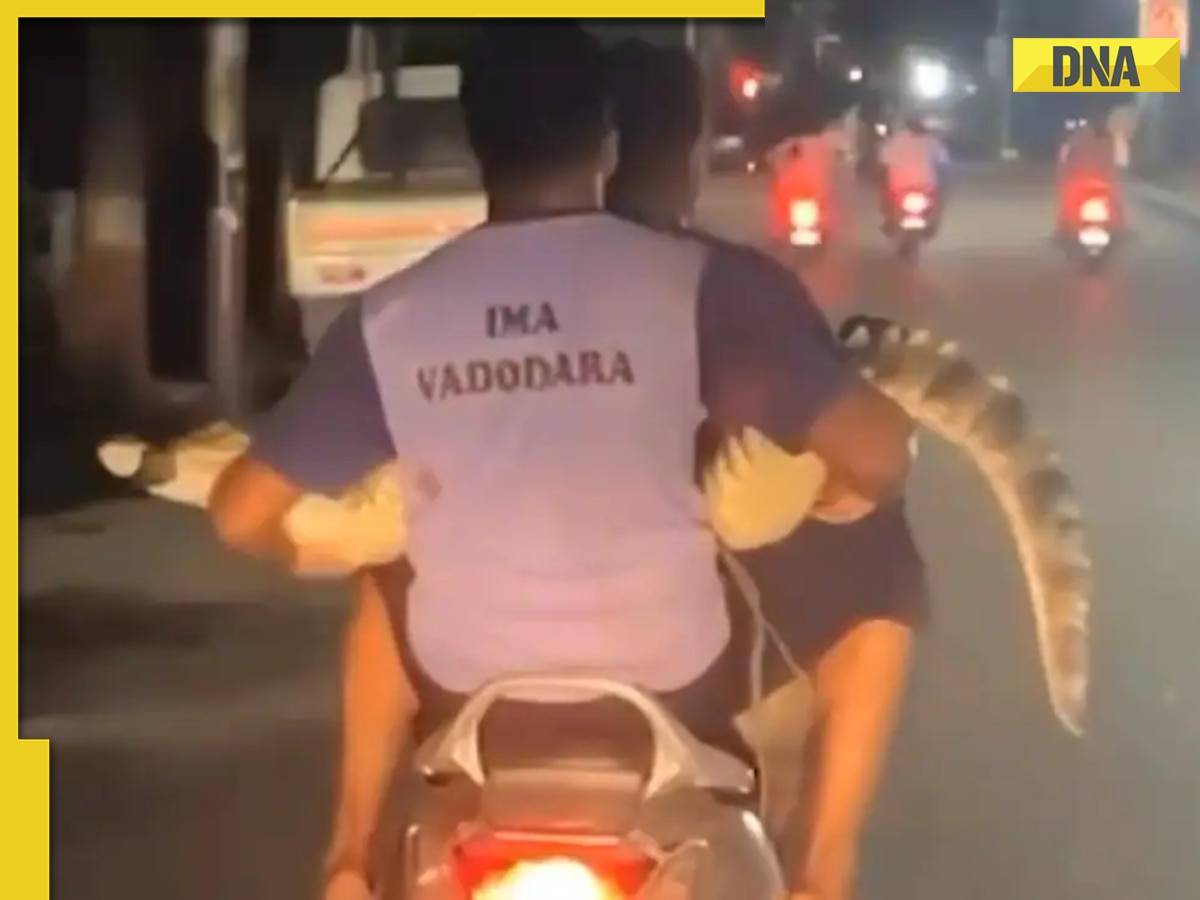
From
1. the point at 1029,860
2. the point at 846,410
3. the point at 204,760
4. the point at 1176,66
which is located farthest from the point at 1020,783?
the point at 204,760

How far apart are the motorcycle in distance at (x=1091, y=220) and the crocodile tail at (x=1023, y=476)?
139 millimetres

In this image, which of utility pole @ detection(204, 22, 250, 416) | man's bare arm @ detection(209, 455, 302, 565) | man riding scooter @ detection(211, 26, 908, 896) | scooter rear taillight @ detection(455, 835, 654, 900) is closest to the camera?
scooter rear taillight @ detection(455, 835, 654, 900)

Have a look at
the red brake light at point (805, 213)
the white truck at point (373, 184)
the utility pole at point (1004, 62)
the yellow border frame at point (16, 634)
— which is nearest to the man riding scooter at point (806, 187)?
the red brake light at point (805, 213)

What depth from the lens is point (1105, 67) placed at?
1.77 meters

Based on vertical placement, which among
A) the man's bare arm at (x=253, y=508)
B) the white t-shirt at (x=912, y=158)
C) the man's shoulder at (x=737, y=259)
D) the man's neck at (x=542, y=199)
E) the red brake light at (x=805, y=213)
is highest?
the white t-shirt at (x=912, y=158)

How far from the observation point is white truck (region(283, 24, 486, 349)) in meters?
1.74

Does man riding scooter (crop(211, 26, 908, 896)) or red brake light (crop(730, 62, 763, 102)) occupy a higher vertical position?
red brake light (crop(730, 62, 763, 102))

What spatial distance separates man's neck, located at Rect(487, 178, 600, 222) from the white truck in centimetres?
3

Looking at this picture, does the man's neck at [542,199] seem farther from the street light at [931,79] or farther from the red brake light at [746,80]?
the street light at [931,79]

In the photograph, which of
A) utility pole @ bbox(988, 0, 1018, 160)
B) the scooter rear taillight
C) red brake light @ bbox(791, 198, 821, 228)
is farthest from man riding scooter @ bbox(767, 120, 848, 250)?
the scooter rear taillight

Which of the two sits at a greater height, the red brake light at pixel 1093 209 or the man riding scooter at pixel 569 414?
the red brake light at pixel 1093 209

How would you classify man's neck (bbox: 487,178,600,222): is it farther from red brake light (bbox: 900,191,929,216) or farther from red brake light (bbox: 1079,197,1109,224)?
red brake light (bbox: 1079,197,1109,224)

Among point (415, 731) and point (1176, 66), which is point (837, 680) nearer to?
point (415, 731)

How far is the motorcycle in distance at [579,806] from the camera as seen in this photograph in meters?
1.48
